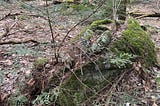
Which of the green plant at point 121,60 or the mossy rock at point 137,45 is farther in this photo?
the mossy rock at point 137,45

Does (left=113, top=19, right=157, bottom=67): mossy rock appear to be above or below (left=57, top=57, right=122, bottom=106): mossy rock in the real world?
above

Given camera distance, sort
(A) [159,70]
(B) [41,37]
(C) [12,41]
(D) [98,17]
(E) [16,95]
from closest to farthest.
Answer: (E) [16,95] → (A) [159,70] → (C) [12,41] → (B) [41,37] → (D) [98,17]

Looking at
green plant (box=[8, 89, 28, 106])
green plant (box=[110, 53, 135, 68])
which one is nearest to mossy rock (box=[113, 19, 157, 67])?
green plant (box=[110, 53, 135, 68])

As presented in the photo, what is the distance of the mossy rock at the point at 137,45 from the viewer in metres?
4.41

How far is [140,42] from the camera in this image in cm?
473

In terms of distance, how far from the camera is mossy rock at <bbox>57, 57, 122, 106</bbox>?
3796 millimetres

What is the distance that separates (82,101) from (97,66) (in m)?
0.45

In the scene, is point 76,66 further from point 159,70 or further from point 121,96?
point 159,70

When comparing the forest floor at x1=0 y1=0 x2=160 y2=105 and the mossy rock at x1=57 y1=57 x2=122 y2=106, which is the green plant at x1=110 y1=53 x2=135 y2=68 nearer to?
the mossy rock at x1=57 y1=57 x2=122 y2=106

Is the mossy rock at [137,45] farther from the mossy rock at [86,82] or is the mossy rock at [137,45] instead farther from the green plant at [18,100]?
the green plant at [18,100]

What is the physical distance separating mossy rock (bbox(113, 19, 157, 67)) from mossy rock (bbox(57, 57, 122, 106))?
1.41ft

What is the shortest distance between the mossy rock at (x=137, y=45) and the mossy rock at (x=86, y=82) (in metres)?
0.43

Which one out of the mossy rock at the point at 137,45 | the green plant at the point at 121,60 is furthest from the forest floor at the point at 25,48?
the green plant at the point at 121,60

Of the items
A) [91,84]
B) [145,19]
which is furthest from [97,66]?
[145,19]
